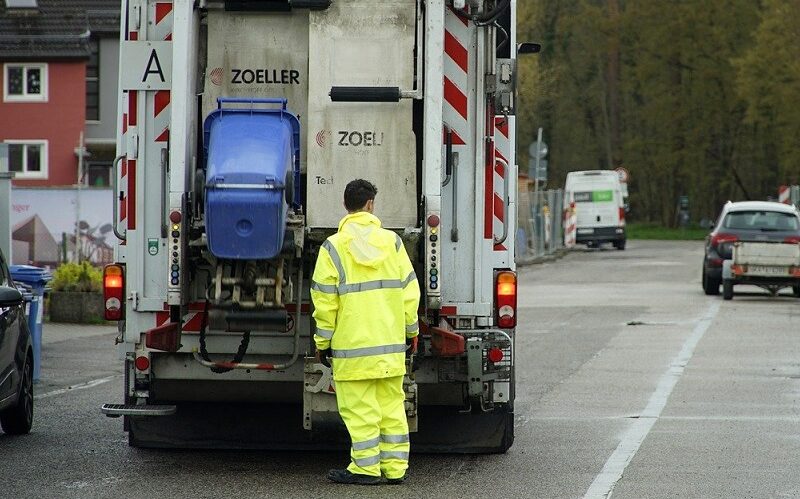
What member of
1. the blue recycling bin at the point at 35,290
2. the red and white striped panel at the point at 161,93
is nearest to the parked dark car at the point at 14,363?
the red and white striped panel at the point at 161,93

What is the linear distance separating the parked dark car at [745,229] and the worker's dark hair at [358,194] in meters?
19.4

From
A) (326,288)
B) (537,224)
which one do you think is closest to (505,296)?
(326,288)

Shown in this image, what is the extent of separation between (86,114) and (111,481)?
45.2 meters

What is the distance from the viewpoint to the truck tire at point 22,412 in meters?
11.1

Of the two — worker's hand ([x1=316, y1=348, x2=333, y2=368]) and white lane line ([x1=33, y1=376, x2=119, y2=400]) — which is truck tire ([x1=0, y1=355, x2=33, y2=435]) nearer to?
white lane line ([x1=33, y1=376, x2=119, y2=400])

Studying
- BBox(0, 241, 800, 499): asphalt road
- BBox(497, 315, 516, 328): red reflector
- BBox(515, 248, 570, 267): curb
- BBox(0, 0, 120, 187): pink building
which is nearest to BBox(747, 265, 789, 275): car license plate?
BBox(0, 241, 800, 499): asphalt road

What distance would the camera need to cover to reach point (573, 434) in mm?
11344

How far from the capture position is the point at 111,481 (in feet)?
29.8

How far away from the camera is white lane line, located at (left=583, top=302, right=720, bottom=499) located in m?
9.09

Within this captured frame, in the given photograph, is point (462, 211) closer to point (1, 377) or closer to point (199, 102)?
point (199, 102)

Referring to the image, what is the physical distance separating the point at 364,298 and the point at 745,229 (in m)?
20.0

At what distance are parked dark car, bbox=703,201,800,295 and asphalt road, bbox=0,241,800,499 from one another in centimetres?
565

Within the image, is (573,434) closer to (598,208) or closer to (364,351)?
(364,351)

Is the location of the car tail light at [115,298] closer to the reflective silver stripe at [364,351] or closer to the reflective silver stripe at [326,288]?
the reflective silver stripe at [326,288]
